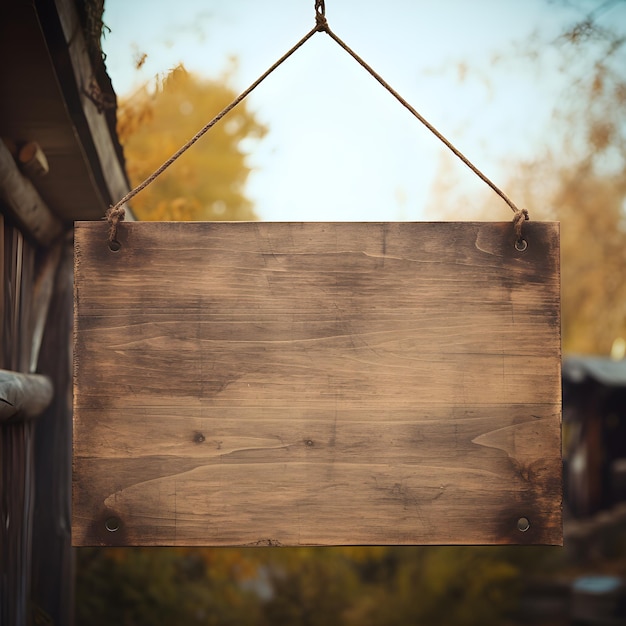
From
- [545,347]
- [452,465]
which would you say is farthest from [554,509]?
[545,347]

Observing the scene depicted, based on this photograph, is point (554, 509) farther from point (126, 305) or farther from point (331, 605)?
point (331, 605)

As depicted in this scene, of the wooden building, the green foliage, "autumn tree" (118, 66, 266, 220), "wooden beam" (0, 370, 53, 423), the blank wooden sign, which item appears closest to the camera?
the blank wooden sign

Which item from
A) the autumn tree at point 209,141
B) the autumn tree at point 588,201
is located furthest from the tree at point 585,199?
the autumn tree at point 209,141

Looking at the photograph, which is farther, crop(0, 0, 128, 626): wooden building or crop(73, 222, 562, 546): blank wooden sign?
crop(0, 0, 128, 626): wooden building

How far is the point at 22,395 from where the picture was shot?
202cm

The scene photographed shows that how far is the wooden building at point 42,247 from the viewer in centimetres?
170

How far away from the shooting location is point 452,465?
58.2 inches

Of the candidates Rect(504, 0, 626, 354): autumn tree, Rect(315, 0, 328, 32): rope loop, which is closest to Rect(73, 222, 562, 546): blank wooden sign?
Rect(315, 0, 328, 32): rope loop

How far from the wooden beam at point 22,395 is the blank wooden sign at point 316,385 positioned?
0.46m

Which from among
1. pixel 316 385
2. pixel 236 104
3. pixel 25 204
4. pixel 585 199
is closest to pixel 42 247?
pixel 25 204

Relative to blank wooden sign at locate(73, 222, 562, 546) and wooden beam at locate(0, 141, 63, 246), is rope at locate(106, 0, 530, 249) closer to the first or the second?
blank wooden sign at locate(73, 222, 562, 546)

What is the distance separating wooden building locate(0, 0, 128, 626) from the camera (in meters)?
1.70

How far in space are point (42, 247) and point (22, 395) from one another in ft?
2.36

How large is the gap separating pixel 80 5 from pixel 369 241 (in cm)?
94
